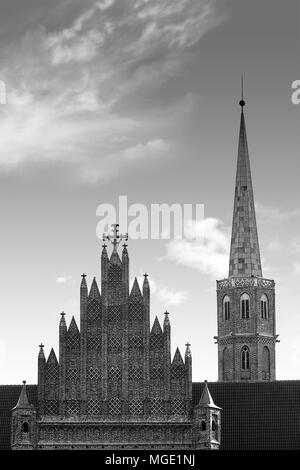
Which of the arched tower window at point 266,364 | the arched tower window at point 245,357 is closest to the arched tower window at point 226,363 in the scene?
the arched tower window at point 245,357

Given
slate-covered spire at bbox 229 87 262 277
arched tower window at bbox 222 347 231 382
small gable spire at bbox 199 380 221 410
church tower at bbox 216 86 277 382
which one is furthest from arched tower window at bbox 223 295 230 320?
small gable spire at bbox 199 380 221 410

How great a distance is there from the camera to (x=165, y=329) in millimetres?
71062

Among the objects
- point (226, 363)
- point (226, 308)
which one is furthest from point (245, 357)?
point (226, 308)

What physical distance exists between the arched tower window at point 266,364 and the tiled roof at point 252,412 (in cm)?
591

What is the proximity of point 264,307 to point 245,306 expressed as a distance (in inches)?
49.6

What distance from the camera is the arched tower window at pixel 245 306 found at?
82.2 metres

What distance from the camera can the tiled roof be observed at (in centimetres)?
7256

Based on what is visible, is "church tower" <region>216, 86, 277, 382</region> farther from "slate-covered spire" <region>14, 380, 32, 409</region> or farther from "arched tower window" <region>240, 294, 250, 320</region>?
"slate-covered spire" <region>14, 380, 32, 409</region>

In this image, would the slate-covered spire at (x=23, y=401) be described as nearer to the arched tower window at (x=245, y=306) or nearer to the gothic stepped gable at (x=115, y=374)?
the gothic stepped gable at (x=115, y=374)

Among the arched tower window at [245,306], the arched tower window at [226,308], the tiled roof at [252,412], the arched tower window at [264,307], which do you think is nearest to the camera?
the tiled roof at [252,412]

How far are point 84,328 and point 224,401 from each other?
366 inches

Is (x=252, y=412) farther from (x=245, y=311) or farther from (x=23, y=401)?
(x=23, y=401)
